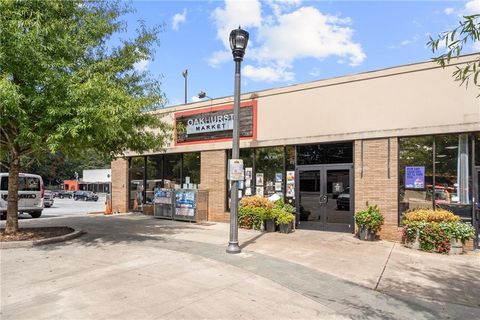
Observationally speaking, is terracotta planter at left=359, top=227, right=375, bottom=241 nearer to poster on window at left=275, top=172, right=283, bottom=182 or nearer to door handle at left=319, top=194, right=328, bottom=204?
door handle at left=319, top=194, right=328, bottom=204

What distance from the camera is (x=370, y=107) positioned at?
39.9 ft

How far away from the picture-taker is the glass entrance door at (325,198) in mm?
12672

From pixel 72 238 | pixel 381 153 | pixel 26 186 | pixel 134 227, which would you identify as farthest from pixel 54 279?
pixel 26 186

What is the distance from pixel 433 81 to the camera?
11.1 metres

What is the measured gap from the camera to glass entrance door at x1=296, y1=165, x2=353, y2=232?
12672mm

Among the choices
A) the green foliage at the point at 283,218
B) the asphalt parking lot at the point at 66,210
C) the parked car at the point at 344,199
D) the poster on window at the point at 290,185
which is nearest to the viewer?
the green foliage at the point at 283,218

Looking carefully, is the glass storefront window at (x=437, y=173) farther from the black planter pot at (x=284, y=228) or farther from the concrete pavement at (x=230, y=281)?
the black planter pot at (x=284, y=228)

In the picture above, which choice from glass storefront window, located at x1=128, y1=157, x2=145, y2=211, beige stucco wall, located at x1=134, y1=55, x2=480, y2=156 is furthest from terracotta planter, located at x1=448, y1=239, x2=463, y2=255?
glass storefront window, located at x1=128, y1=157, x2=145, y2=211

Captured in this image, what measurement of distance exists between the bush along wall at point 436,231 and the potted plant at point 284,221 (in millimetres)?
3420

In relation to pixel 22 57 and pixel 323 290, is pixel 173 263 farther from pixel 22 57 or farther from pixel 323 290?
pixel 22 57

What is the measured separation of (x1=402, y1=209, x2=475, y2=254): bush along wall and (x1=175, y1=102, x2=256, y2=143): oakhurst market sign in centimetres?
660

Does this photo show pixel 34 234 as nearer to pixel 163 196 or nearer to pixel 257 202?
pixel 163 196

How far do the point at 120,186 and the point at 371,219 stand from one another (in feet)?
42.5

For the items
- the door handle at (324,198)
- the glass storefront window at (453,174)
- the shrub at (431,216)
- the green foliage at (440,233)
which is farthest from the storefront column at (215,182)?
the glass storefront window at (453,174)
